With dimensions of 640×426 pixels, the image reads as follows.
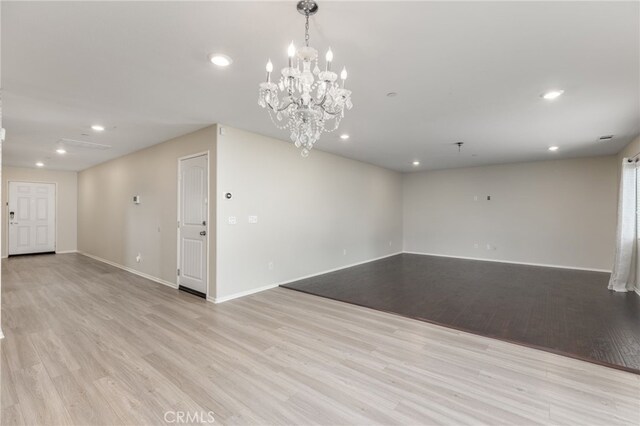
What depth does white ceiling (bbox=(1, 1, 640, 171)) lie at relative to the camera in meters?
1.85

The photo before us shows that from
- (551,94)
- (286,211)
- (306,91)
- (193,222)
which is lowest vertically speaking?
(193,222)

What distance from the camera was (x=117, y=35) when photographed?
2.06 metres

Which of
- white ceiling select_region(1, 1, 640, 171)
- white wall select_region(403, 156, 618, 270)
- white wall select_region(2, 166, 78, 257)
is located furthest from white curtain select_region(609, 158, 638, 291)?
white wall select_region(2, 166, 78, 257)

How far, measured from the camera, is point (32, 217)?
8102mm

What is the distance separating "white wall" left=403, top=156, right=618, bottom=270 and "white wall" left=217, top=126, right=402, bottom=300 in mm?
2065

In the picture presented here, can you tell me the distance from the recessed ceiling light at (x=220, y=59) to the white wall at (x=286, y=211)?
5.97 feet

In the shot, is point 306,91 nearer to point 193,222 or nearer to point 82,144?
point 193,222

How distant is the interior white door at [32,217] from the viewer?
7.79m

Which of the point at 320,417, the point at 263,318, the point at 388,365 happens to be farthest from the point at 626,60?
the point at 263,318

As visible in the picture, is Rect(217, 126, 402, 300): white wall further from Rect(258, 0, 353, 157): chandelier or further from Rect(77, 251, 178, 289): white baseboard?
Rect(258, 0, 353, 157): chandelier

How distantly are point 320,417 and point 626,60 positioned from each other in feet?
11.9

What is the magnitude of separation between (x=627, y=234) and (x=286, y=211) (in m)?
5.69

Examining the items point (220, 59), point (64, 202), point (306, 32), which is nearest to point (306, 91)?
point (306, 32)

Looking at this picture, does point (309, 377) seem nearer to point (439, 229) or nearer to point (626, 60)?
point (626, 60)
